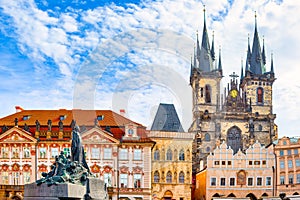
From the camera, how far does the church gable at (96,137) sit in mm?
45781

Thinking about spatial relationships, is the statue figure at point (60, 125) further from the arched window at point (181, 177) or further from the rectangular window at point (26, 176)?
the arched window at point (181, 177)

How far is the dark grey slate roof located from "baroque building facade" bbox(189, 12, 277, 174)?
9.50 m

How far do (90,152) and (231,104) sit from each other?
103 ft

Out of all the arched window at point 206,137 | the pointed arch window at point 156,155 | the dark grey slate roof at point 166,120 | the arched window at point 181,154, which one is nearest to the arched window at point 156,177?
the pointed arch window at point 156,155

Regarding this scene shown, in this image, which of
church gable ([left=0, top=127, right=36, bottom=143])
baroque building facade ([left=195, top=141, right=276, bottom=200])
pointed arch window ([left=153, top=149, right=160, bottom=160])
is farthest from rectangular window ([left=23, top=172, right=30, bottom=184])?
baroque building facade ([left=195, top=141, right=276, bottom=200])

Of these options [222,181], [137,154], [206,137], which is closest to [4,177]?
[137,154]

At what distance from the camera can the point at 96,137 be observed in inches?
1805

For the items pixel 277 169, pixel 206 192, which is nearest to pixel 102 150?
pixel 206 192

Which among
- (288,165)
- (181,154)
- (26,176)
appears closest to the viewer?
(26,176)

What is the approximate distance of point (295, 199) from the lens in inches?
813

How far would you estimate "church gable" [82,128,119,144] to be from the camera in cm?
4578

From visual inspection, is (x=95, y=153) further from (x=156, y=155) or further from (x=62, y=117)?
(x=156, y=155)

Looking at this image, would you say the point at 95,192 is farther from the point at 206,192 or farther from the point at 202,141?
the point at 202,141

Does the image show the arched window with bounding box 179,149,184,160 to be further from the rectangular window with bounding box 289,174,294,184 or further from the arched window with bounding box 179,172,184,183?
the rectangular window with bounding box 289,174,294,184
